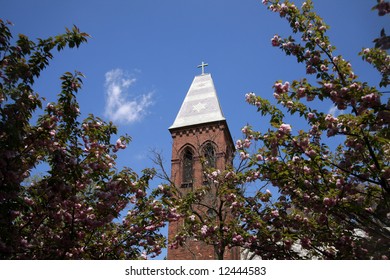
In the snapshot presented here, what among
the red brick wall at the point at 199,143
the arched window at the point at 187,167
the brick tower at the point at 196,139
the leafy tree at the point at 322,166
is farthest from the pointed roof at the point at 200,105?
the leafy tree at the point at 322,166

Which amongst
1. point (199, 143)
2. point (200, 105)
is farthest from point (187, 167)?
point (200, 105)

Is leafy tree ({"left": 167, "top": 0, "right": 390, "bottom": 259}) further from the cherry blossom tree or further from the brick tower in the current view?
the brick tower

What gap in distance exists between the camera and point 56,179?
4727 mm

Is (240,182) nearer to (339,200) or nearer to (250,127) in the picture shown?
(250,127)

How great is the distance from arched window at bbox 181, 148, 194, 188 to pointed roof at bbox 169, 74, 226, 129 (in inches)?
97.3

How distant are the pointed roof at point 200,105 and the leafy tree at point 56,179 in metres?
19.5

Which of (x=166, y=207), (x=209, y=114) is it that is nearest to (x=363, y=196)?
(x=166, y=207)

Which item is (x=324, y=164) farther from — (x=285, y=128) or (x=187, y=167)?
(x=187, y=167)

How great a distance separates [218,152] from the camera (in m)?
23.9

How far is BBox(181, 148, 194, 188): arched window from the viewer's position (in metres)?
22.9

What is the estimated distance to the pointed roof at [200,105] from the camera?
26.4 metres

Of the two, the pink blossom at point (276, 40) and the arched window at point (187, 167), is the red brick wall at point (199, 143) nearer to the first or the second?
the arched window at point (187, 167)

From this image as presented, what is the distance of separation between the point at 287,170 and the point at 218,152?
1829 centimetres

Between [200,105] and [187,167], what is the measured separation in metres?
6.54
